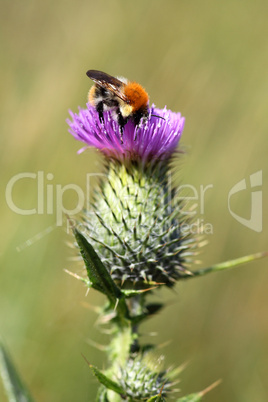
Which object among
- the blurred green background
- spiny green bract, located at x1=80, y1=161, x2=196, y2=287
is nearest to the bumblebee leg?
spiny green bract, located at x1=80, y1=161, x2=196, y2=287

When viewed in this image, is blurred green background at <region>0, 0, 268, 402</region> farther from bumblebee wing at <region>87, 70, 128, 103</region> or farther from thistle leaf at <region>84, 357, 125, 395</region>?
bumblebee wing at <region>87, 70, 128, 103</region>

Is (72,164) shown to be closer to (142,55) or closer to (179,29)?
(142,55)

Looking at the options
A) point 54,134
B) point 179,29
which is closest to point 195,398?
point 54,134

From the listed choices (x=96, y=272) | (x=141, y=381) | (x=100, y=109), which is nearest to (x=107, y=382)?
(x=141, y=381)

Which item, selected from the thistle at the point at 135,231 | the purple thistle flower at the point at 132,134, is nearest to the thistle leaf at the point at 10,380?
the thistle at the point at 135,231

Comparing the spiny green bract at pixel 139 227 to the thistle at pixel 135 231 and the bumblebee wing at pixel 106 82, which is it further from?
the bumblebee wing at pixel 106 82

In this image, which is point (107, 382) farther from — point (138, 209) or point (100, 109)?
point (100, 109)
